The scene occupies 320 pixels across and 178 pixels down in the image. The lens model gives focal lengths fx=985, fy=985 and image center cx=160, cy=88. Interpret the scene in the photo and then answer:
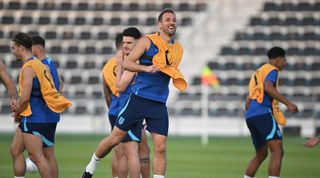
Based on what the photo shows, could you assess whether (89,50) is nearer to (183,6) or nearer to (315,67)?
(183,6)

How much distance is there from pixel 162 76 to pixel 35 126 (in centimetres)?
170

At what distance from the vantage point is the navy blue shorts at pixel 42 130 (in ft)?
39.6

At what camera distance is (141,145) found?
43.4 feet

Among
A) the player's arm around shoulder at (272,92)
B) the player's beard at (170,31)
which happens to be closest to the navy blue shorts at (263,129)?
the player's arm around shoulder at (272,92)

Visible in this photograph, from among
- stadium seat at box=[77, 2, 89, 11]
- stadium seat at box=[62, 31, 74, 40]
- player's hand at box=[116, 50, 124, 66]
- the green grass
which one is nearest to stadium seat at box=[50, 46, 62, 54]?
stadium seat at box=[62, 31, 74, 40]

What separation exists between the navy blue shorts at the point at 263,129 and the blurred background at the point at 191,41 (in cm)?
2385

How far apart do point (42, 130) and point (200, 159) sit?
Answer: 10.9 meters

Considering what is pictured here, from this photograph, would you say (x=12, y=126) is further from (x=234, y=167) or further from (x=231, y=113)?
(x=234, y=167)

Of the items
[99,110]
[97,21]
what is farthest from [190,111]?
[97,21]

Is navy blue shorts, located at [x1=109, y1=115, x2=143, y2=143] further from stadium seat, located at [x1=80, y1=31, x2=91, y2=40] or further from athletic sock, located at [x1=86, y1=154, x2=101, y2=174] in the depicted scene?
stadium seat, located at [x1=80, y1=31, x2=91, y2=40]

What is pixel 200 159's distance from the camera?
22828 millimetres

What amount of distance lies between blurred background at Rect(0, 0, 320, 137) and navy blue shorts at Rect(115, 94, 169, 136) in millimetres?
26040

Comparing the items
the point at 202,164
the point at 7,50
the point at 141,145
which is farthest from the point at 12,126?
the point at 141,145

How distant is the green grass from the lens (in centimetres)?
1777
